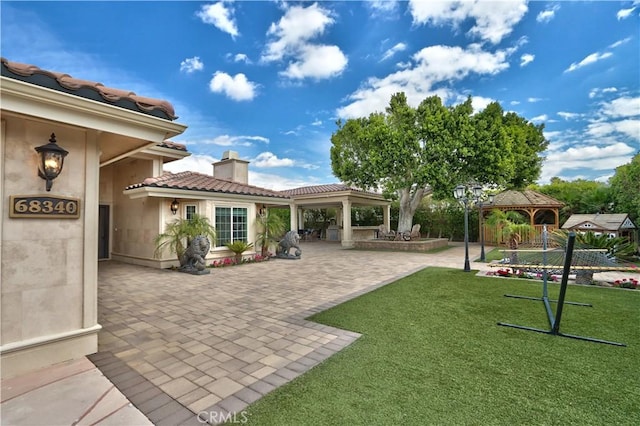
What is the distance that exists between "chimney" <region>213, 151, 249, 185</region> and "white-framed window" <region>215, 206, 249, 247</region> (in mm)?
3013

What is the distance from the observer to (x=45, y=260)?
129 inches

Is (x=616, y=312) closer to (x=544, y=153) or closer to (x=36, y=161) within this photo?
(x=36, y=161)

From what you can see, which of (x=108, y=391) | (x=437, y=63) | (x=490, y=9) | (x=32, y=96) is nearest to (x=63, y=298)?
(x=108, y=391)

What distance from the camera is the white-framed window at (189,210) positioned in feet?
37.3

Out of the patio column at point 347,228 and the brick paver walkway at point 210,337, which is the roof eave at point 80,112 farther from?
the patio column at point 347,228

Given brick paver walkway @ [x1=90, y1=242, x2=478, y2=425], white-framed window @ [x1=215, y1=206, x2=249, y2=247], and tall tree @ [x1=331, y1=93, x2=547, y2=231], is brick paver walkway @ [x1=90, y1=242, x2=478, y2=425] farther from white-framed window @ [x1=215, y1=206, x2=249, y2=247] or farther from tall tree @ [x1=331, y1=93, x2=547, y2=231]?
tall tree @ [x1=331, y1=93, x2=547, y2=231]

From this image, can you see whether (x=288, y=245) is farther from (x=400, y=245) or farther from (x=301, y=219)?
(x=301, y=219)

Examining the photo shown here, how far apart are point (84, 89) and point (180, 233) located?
25.3 ft

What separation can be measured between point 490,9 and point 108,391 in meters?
15.3

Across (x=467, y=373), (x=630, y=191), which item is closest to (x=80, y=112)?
(x=467, y=373)

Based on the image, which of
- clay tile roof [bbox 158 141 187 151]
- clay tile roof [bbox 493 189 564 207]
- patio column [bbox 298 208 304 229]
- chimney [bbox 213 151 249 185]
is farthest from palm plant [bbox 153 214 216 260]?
clay tile roof [bbox 493 189 564 207]

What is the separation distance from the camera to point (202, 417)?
2.41 metres

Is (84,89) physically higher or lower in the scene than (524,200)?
higher

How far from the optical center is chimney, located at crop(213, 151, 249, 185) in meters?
15.0
